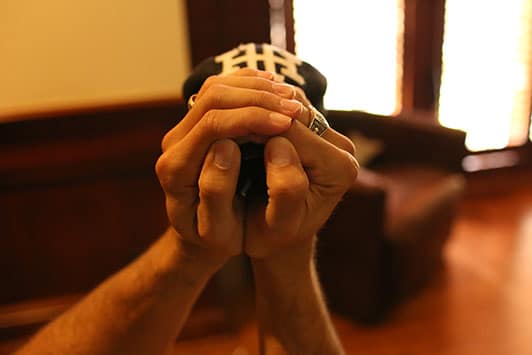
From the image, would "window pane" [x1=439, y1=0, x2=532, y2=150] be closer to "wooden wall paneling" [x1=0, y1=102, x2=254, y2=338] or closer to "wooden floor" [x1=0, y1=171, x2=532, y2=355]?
"wooden floor" [x1=0, y1=171, x2=532, y2=355]

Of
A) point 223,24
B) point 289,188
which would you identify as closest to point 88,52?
point 223,24

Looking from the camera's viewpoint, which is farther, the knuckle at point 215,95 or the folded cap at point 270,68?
the folded cap at point 270,68

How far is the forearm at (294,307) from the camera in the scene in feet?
2.54

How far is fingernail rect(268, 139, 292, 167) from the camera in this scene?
60 cm

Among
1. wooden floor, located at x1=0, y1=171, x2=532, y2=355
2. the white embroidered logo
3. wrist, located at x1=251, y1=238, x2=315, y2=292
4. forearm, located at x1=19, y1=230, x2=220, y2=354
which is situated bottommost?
wooden floor, located at x1=0, y1=171, x2=532, y2=355

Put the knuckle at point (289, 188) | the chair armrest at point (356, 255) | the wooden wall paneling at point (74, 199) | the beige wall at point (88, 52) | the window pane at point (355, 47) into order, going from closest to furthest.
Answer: the knuckle at point (289, 188) < the beige wall at point (88, 52) < the wooden wall paneling at point (74, 199) < the chair armrest at point (356, 255) < the window pane at point (355, 47)

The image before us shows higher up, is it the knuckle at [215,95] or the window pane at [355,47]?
the knuckle at [215,95]

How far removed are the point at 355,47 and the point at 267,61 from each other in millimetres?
2258

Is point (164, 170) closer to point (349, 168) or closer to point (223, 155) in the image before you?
point (223, 155)

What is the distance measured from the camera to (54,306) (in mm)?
2094

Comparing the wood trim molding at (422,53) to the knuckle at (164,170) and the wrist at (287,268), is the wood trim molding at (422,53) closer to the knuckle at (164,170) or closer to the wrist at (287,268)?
the wrist at (287,268)

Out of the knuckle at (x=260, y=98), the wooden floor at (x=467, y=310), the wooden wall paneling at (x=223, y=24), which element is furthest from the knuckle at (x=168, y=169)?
the wooden wall paneling at (x=223, y=24)

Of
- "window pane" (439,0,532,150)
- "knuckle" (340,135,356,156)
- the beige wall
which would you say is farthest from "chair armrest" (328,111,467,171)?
"knuckle" (340,135,356,156)

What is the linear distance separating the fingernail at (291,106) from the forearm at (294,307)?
0.73ft
